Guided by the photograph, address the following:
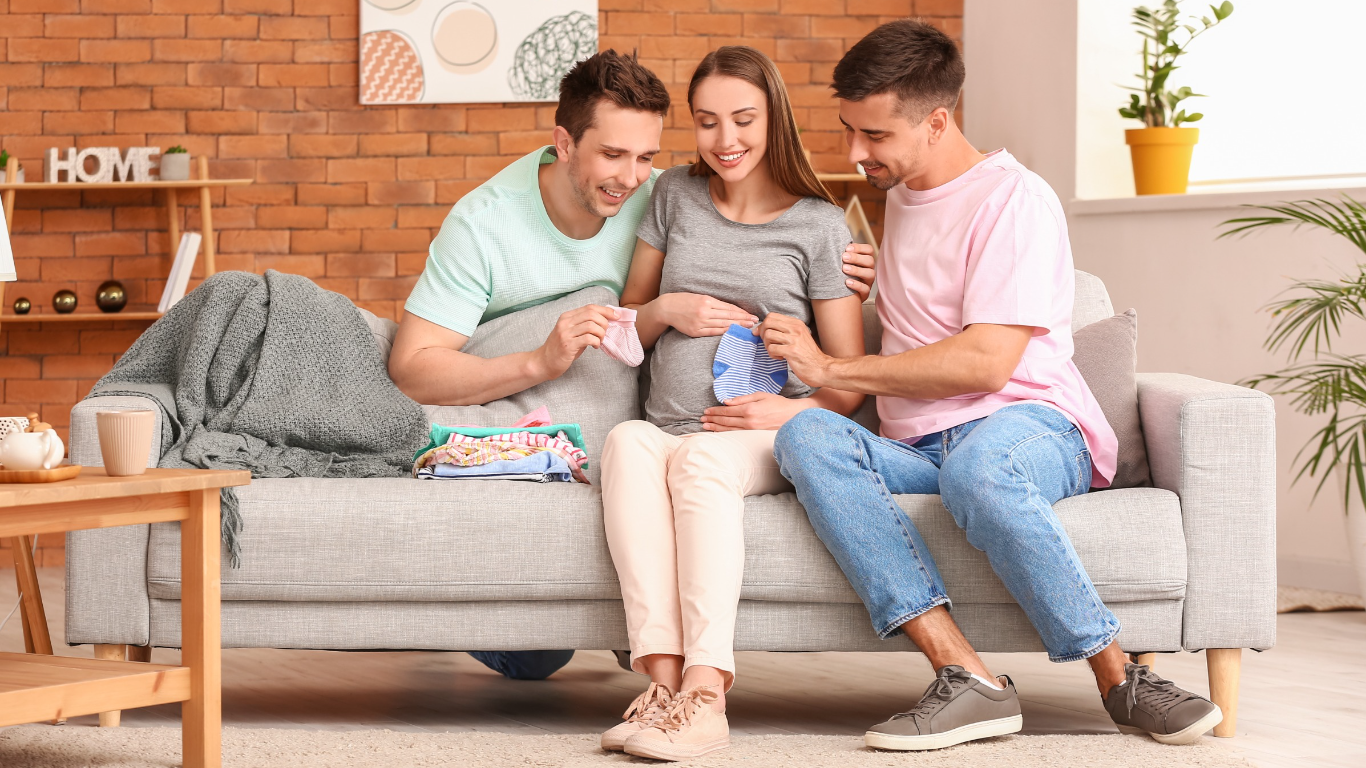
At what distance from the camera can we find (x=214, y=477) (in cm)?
184

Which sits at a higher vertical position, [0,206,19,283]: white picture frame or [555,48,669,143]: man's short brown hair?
[555,48,669,143]: man's short brown hair

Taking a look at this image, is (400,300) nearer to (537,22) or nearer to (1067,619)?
(537,22)

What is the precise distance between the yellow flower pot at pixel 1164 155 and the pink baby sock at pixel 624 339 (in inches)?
88.2

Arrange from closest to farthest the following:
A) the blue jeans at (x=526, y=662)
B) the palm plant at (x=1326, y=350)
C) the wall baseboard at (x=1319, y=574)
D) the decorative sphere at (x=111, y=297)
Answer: the blue jeans at (x=526, y=662), the palm plant at (x=1326, y=350), the wall baseboard at (x=1319, y=574), the decorative sphere at (x=111, y=297)

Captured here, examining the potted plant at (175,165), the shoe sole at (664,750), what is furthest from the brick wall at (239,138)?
the shoe sole at (664,750)

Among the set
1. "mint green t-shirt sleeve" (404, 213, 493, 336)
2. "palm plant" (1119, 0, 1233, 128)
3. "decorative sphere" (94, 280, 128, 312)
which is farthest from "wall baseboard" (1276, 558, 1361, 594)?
"decorative sphere" (94, 280, 128, 312)

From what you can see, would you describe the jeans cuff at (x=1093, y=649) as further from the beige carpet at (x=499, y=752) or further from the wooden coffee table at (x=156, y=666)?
the wooden coffee table at (x=156, y=666)

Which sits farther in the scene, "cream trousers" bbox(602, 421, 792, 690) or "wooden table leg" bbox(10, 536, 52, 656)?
"wooden table leg" bbox(10, 536, 52, 656)

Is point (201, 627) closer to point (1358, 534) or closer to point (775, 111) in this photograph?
point (775, 111)

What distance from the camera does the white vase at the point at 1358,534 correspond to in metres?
3.40

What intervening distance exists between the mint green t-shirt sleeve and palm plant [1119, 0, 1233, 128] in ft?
7.55

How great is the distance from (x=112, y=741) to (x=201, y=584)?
1.32 ft

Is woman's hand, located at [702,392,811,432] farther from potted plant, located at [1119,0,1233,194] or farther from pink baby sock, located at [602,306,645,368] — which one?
potted plant, located at [1119,0,1233,194]

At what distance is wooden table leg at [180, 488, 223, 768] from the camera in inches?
74.1
